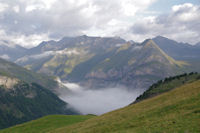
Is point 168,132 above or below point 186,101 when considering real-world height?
below

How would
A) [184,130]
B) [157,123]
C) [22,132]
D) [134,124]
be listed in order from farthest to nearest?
1. [22,132]
2. [134,124]
3. [157,123]
4. [184,130]

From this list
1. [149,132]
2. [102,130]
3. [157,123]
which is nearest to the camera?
[149,132]

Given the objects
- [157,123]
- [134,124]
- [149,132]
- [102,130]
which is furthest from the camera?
[102,130]

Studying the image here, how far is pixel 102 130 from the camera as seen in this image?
4422cm

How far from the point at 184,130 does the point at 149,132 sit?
205 inches

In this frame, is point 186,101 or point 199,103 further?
point 186,101

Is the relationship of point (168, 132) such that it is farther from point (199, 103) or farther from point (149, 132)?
point (199, 103)

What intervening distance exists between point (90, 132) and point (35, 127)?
4982 cm

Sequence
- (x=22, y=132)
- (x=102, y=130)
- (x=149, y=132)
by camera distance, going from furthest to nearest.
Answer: (x=22, y=132) < (x=102, y=130) < (x=149, y=132)

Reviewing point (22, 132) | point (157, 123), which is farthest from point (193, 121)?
point (22, 132)

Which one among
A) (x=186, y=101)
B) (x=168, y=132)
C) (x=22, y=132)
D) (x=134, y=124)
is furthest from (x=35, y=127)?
(x=168, y=132)

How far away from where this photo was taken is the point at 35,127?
285ft

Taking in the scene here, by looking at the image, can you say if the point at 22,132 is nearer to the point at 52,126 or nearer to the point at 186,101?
the point at 52,126

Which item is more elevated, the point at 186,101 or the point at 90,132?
the point at 186,101
